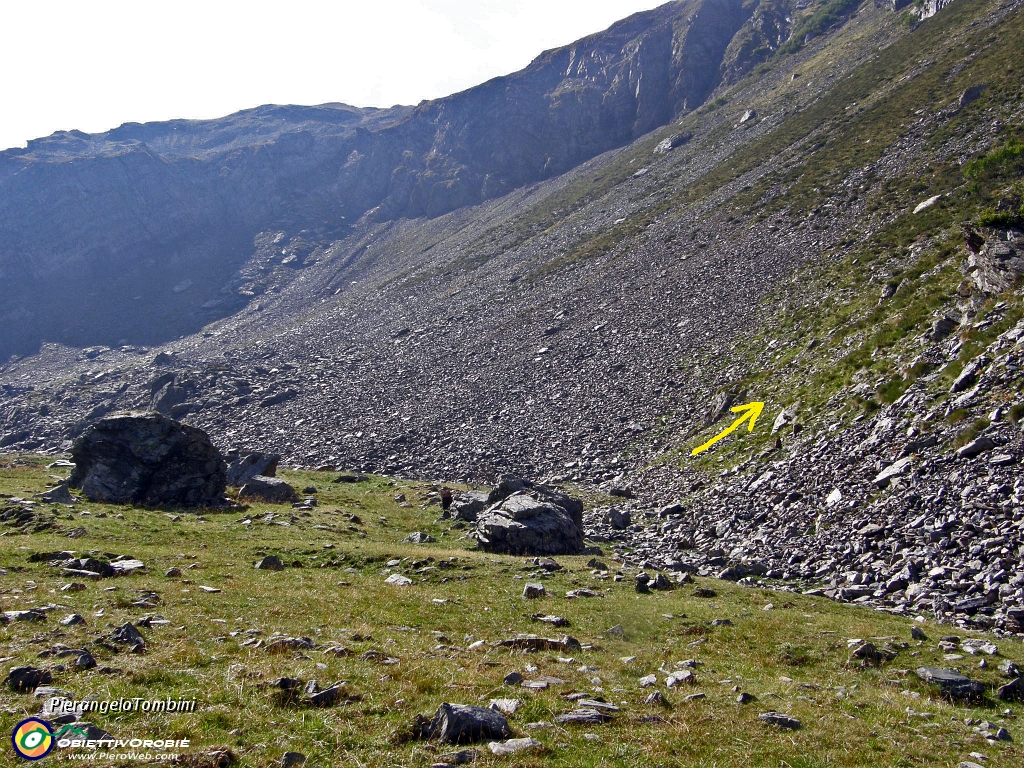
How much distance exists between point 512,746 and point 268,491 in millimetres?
27822

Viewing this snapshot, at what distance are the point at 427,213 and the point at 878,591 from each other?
6143 inches

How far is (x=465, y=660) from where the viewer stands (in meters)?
A: 11.0

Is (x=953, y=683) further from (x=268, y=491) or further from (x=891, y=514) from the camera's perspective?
(x=268, y=491)

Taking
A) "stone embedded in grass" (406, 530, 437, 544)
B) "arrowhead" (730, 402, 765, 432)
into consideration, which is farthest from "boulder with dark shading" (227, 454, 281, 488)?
"arrowhead" (730, 402, 765, 432)

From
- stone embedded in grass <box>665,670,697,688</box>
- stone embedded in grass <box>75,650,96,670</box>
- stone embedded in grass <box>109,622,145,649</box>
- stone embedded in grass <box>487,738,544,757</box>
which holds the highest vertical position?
stone embedded in grass <box>75,650,96,670</box>

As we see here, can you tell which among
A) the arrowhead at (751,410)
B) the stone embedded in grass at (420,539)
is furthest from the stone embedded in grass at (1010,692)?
the arrowhead at (751,410)

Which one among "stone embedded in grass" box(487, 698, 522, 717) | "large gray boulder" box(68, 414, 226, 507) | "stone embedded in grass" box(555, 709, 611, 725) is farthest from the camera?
"large gray boulder" box(68, 414, 226, 507)

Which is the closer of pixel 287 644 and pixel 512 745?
pixel 512 745

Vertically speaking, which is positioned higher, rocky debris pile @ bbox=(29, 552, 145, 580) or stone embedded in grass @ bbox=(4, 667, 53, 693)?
stone embedded in grass @ bbox=(4, 667, 53, 693)

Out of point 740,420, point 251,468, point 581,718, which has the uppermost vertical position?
point 581,718

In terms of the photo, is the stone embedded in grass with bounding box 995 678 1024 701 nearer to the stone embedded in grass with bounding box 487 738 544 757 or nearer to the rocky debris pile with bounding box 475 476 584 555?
the stone embedded in grass with bounding box 487 738 544 757

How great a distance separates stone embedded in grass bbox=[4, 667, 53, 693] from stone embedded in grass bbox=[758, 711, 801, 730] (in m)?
9.83

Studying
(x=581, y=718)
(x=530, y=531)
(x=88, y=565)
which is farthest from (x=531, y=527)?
(x=581, y=718)

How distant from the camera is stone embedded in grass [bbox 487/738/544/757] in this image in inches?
293
